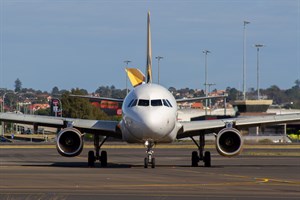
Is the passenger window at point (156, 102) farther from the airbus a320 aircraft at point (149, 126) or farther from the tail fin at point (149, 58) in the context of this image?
the tail fin at point (149, 58)

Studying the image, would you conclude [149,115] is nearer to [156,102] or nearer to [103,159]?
[156,102]

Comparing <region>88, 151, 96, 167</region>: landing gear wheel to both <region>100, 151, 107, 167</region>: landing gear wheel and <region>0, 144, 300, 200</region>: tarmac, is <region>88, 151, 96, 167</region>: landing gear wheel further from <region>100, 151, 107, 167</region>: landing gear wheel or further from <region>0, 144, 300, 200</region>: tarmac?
<region>0, 144, 300, 200</region>: tarmac

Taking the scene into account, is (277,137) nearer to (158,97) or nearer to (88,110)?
(88,110)

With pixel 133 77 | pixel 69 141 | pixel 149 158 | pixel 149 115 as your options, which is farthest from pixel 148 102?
pixel 133 77

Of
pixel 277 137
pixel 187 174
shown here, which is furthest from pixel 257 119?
pixel 277 137

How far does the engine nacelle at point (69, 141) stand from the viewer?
4075 cm

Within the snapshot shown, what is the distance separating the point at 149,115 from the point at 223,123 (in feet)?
18.1

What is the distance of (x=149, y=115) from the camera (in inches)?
1475

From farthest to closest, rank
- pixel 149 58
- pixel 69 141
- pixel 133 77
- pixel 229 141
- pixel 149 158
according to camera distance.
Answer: pixel 133 77, pixel 149 58, pixel 69 141, pixel 229 141, pixel 149 158

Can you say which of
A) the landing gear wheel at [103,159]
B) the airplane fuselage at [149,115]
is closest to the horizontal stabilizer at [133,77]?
the landing gear wheel at [103,159]

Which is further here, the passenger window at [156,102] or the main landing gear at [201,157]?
the main landing gear at [201,157]

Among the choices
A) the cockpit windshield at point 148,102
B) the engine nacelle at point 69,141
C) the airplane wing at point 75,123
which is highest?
the cockpit windshield at point 148,102

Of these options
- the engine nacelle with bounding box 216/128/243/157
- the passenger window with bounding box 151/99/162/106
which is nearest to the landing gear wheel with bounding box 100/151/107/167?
the passenger window with bounding box 151/99/162/106

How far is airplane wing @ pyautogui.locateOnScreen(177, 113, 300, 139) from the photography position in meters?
Result: 41.6
